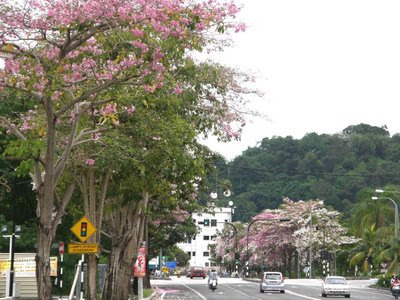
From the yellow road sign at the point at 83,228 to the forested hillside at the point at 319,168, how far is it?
96.7 metres

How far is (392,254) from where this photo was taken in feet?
197

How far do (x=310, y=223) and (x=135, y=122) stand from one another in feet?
222

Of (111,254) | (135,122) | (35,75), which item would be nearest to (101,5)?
(35,75)

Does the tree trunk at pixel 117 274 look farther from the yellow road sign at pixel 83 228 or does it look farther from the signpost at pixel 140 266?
the yellow road sign at pixel 83 228

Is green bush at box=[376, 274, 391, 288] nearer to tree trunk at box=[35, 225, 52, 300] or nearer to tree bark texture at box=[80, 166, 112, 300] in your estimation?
tree bark texture at box=[80, 166, 112, 300]

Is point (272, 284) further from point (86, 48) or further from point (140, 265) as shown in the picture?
point (86, 48)

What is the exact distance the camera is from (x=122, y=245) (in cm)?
3123

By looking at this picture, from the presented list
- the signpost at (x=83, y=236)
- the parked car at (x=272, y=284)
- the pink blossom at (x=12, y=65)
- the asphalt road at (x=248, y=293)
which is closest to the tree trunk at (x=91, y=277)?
the signpost at (x=83, y=236)

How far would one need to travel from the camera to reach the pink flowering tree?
1576 centimetres

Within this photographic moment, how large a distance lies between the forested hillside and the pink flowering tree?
10250 cm

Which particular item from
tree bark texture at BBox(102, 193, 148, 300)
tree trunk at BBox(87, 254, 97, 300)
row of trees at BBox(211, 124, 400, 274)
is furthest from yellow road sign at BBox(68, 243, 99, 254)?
row of trees at BBox(211, 124, 400, 274)

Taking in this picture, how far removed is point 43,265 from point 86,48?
193 inches

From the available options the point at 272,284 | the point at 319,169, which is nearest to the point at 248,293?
the point at 272,284

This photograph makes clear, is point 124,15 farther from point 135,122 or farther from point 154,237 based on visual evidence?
point 154,237
